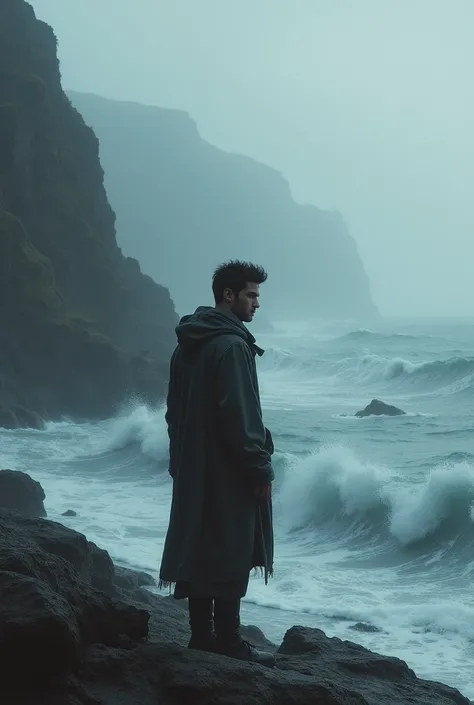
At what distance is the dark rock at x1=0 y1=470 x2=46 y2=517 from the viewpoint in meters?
11.6

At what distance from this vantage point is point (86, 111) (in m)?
175

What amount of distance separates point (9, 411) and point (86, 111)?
161581 mm

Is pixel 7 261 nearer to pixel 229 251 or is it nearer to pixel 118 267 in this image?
pixel 118 267

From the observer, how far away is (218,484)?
3.15m

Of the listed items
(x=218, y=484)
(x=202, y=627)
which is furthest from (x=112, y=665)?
(x=218, y=484)

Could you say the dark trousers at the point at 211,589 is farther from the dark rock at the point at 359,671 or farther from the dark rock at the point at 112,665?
the dark rock at the point at 359,671

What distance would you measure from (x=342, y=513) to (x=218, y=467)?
1094 cm

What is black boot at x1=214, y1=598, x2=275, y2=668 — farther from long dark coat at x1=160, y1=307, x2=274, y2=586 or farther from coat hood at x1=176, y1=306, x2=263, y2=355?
coat hood at x1=176, y1=306, x2=263, y2=355

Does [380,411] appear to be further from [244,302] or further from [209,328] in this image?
[209,328]

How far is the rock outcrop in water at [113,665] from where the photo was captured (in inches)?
105

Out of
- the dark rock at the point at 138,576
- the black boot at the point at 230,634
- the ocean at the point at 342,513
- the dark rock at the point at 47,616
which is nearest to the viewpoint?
the dark rock at the point at 47,616

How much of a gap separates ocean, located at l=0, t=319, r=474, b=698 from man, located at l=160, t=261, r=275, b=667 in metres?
4.36

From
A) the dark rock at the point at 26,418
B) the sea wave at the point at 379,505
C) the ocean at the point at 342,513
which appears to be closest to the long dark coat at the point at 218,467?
the ocean at the point at 342,513

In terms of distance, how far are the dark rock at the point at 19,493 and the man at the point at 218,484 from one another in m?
8.80
